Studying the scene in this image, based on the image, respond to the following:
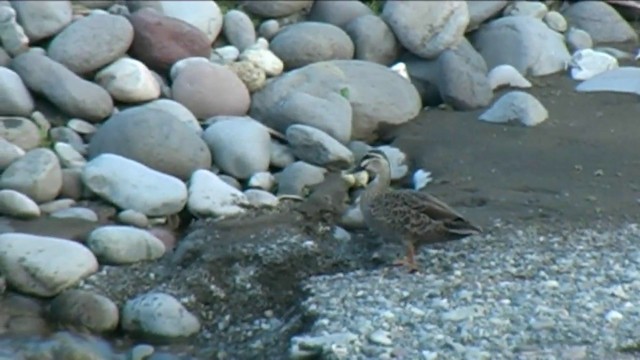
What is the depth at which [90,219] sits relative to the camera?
8.75 meters

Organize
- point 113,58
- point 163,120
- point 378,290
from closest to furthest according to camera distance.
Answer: point 378,290, point 163,120, point 113,58

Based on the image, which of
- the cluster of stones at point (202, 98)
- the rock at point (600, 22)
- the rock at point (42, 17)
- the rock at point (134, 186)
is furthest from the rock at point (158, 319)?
the rock at point (600, 22)

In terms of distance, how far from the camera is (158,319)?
25.6 feet

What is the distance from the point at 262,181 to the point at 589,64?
10.7 feet

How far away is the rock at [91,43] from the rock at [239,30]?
0.97 meters

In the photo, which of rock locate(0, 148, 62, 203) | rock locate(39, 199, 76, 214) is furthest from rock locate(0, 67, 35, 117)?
rock locate(39, 199, 76, 214)

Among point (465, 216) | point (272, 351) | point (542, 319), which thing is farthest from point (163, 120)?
point (542, 319)

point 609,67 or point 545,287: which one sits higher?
point 545,287

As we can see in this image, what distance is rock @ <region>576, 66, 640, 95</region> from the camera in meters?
11.3

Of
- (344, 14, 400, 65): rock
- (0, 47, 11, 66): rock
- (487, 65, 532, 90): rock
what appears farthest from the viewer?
(344, 14, 400, 65): rock

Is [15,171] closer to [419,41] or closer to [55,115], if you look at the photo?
[55,115]

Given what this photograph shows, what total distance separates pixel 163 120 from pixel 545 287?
2.76 meters

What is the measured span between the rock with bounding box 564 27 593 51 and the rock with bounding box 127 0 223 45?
8.67ft

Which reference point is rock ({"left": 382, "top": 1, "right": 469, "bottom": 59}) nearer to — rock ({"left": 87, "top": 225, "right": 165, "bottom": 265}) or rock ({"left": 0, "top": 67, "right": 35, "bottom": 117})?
rock ({"left": 0, "top": 67, "right": 35, "bottom": 117})
